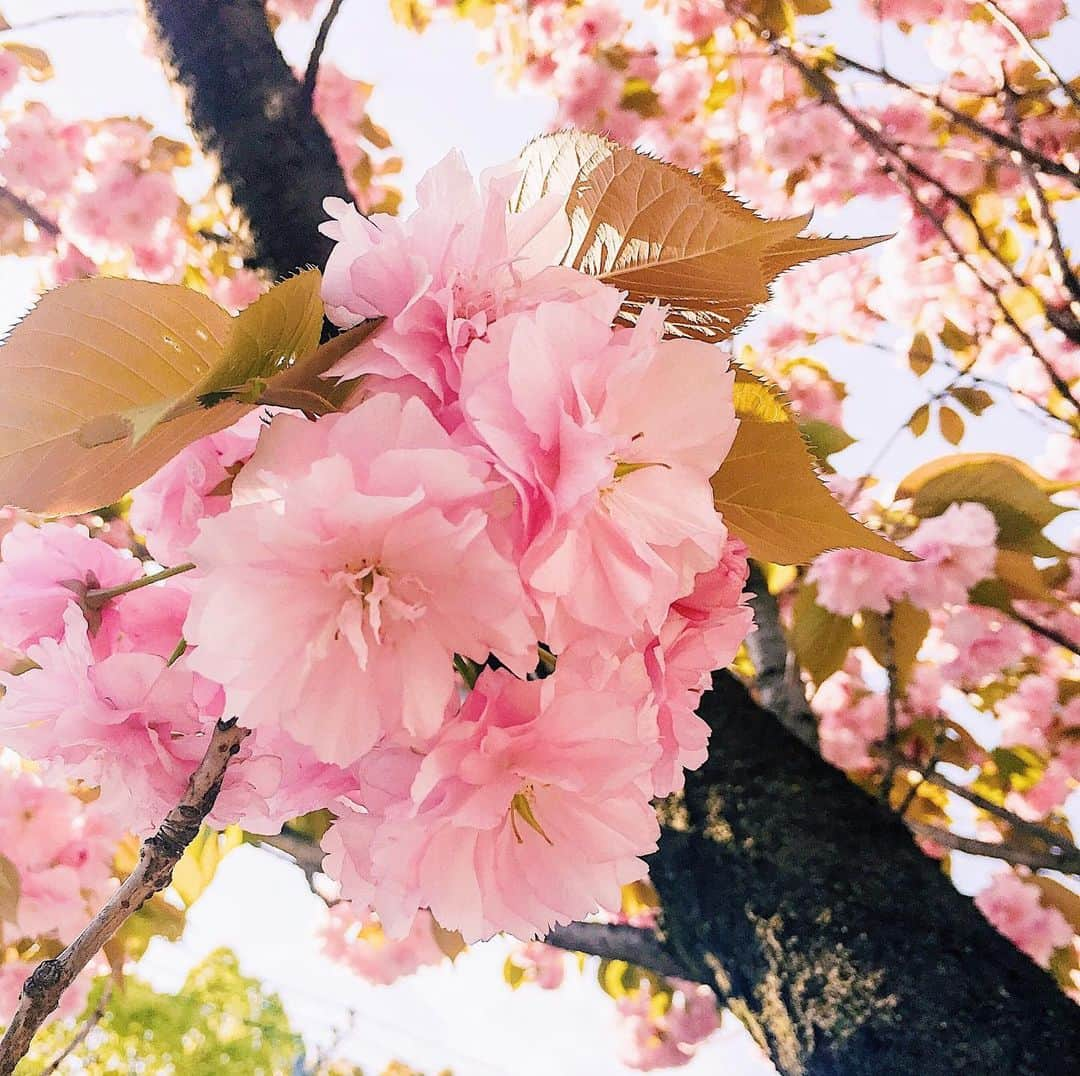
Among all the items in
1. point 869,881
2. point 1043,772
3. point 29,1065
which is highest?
point 869,881

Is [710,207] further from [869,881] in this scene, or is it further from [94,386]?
[869,881]

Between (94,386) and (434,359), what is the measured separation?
0.13 m

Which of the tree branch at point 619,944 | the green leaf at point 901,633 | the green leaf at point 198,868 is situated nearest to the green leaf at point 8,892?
the green leaf at point 198,868

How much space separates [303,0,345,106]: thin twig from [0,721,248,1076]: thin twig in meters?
0.88

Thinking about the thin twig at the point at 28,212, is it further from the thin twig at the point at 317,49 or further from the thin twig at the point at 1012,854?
the thin twig at the point at 1012,854

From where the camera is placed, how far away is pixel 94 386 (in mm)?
303

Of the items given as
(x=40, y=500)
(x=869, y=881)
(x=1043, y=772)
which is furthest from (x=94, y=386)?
(x=1043, y=772)

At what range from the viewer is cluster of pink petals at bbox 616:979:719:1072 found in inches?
84.7

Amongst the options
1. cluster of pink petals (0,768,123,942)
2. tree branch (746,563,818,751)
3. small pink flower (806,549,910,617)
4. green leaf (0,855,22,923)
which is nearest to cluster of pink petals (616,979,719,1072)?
tree branch (746,563,818,751)

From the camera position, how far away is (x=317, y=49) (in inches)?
37.4

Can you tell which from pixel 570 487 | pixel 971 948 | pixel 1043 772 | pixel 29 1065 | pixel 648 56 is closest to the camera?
pixel 570 487

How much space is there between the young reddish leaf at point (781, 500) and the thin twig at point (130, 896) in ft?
0.71

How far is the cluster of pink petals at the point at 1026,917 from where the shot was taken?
1.60 metres

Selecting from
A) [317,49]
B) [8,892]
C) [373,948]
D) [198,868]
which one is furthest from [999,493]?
[373,948]
